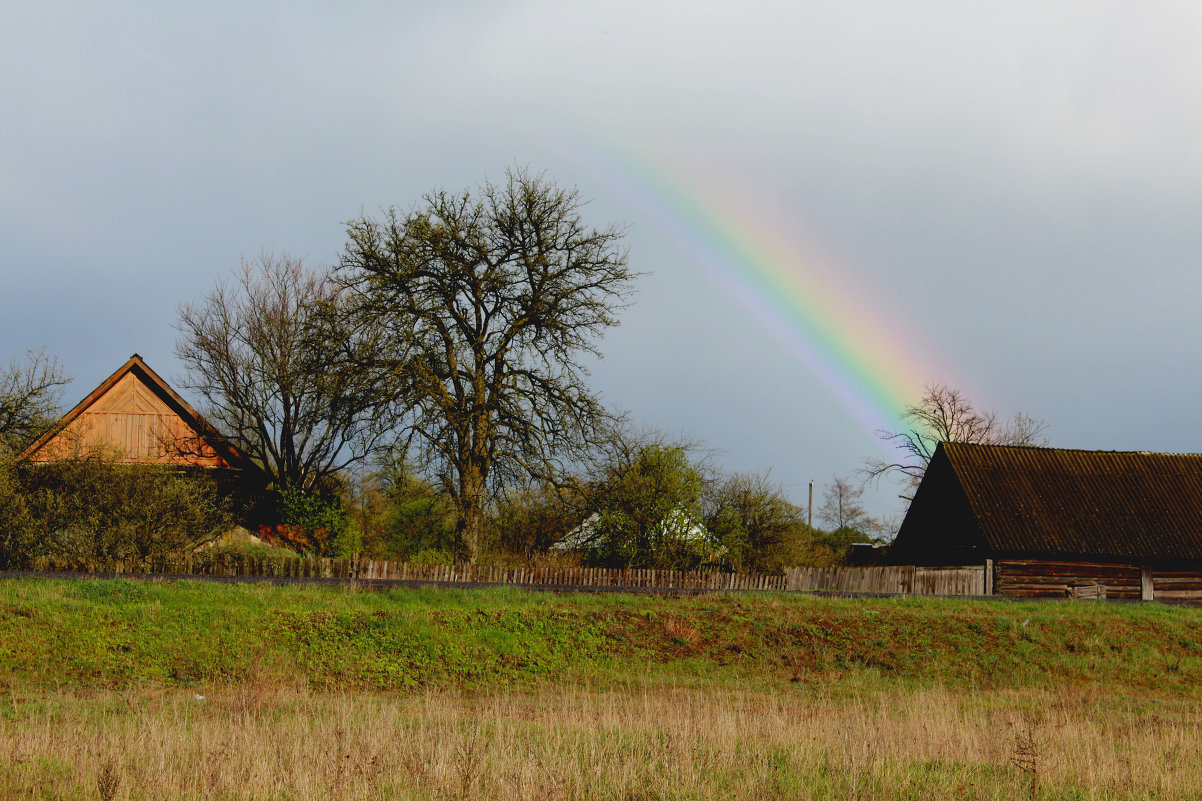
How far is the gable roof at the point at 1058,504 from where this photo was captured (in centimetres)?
3447

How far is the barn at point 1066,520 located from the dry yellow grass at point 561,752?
21530 millimetres

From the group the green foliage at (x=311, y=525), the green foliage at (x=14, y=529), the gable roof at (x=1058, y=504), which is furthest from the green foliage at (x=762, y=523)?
the green foliage at (x=14, y=529)

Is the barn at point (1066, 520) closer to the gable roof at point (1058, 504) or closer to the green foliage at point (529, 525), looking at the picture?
the gable roof at point (1058, 504)

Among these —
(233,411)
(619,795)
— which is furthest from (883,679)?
(233,411)

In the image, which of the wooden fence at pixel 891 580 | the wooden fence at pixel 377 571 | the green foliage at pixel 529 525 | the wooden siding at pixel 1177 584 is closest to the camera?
the wooden fence at pixel 377 571

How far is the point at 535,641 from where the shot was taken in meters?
19.6

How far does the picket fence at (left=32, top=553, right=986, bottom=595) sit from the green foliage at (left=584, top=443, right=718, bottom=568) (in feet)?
8.92

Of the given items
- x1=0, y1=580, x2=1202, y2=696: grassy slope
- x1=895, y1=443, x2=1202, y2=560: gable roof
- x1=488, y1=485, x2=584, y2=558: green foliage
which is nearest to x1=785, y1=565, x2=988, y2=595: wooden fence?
x1=895, y1=443, x2=1202, y2=560: gable roof

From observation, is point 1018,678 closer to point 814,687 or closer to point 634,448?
point 814,687

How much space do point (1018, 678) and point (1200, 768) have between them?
10.9m

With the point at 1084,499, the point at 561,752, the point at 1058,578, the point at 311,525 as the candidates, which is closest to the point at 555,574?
the point at 311,525

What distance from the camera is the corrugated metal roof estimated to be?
3444 cm

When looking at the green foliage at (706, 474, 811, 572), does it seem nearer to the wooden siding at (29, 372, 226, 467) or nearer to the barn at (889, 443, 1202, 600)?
the barn at (889, 443, 1202, 600)

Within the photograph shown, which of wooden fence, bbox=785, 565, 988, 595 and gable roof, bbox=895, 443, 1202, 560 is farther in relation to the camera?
gable roof, bbox=895, 443, 1202, 560
